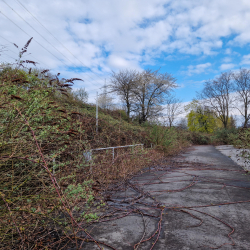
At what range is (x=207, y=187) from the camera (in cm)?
528

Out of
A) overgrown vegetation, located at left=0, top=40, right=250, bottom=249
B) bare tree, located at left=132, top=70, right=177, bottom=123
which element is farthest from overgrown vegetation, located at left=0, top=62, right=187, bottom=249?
bare tree, located at left=132, top=70, right=177, bottom=123

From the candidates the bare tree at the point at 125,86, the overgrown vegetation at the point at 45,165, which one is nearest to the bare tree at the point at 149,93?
the bare tree at the point at 125,86

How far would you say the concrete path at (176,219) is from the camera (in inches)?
102

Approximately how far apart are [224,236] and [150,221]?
107 centimetres

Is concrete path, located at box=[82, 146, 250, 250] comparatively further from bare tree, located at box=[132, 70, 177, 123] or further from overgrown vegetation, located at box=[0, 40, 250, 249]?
bare tree, located at box=[132, 70, 177, 123]

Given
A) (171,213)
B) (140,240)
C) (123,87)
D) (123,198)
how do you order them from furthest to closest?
(123,87)
(123,198)
(171,213)
(140,240)

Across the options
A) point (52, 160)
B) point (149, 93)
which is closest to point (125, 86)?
point (149, 93)

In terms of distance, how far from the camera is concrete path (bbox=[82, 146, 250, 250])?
2.59 meters

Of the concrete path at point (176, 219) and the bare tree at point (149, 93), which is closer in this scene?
the concrete path at point (176, 219)

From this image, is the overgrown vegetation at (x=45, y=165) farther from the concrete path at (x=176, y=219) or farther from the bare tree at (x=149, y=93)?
the bare tree at (x=149, y=93)

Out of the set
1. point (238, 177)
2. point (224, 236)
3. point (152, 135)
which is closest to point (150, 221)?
point (224, 236)

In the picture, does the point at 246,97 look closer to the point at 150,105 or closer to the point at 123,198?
the point at 150,105

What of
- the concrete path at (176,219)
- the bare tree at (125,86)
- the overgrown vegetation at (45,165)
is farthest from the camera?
the bare tree at (125,86)

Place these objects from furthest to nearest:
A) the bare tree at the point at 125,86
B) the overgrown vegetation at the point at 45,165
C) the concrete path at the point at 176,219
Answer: the bare tree at the point at 125,86 → the concrete path at the point at 176,219 → the overgrown vegetation at the point at 45,165
